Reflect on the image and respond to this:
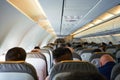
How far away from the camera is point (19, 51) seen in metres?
4.19

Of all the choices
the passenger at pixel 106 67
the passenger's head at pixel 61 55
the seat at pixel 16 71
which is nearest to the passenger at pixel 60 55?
the passenger's head at pixel 61 55

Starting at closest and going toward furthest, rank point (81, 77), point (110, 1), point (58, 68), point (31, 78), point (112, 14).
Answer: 1. point (81, 77)
2. point (31, 78)
3. point (58, 68)
4. point (110, 1)
5. point (112, 14)

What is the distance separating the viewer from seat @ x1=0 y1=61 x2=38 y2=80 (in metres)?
2.81

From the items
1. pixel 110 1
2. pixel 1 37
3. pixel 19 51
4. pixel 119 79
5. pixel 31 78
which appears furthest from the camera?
pixel 1 37

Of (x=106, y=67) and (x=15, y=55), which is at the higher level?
(x=15, y=55)

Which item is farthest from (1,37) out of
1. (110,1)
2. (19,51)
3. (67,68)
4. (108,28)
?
(108,28)

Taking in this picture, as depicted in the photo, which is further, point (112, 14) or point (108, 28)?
point (108, 28)

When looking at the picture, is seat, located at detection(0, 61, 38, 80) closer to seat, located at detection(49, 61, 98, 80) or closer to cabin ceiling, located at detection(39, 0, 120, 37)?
seat, located at detection(49, 61, 98, 80)

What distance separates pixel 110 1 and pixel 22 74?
3.56m

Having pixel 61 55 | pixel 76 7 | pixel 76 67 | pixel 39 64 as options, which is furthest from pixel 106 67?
pixel 76 7

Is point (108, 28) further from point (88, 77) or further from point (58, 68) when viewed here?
point (88, 77)

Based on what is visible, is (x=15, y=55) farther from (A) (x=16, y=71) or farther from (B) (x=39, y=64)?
(A) (x=16, y=71)

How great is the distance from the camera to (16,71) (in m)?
2.84

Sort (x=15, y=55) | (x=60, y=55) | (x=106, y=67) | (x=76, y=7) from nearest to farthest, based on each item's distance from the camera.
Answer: (x=15, y=55), (x=60, y=55), (x=106, y=67), (x=76, y=7)
